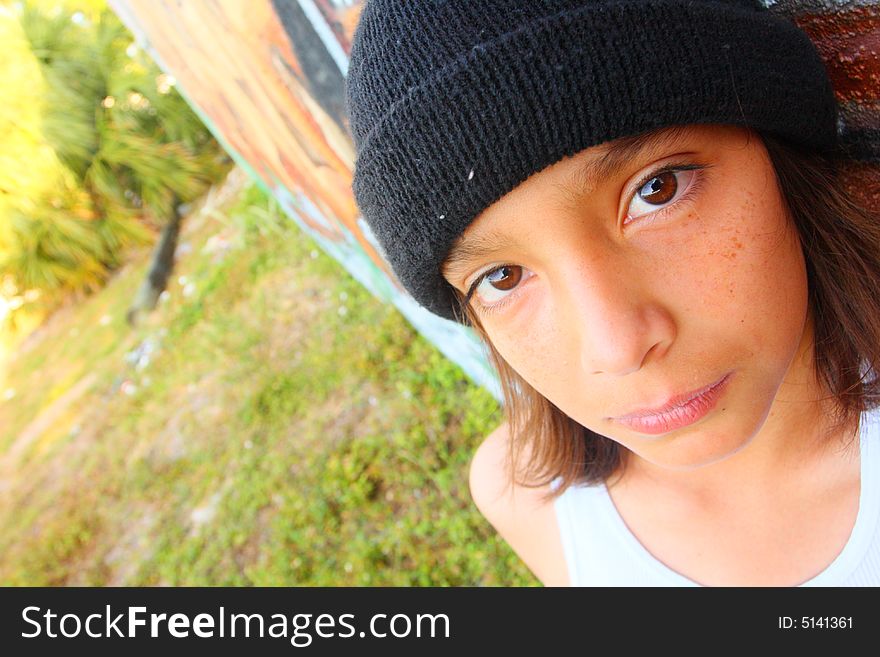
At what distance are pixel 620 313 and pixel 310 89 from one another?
1.97m

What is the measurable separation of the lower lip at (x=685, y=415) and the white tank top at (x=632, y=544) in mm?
429

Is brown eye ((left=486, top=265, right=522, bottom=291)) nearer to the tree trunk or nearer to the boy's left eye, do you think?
the boy's left eye

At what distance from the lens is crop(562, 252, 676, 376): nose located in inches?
43.7

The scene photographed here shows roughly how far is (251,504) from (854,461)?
357cm

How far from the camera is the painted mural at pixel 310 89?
1.35 meters

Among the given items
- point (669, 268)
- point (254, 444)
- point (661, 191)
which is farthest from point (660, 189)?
point (254, 444)

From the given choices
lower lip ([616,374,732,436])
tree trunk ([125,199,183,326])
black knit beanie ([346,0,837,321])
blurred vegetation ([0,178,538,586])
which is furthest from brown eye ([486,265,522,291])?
tree trunk ([125,199,183,326])

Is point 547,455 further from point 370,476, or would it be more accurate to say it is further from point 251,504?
point 251,504

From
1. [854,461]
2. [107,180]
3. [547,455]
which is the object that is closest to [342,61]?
[547,455]

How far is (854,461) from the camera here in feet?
4.64

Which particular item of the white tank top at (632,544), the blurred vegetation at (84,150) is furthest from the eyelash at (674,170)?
the blurred vegetation at (84,150)

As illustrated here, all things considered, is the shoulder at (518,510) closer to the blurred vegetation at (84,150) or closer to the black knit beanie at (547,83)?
the black knit beanie at (547,83)

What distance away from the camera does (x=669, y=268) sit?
1.14 meters

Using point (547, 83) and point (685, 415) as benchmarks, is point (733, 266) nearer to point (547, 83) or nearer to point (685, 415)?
point (685, 415)
